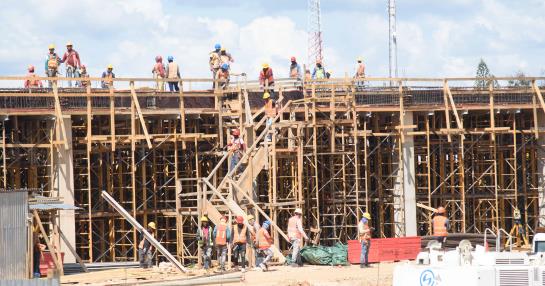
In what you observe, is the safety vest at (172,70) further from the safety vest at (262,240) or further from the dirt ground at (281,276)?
the safety vest at (262,240)

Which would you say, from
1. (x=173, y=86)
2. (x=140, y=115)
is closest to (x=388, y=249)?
(x=140, y=115)

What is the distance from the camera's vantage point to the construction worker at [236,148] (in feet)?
134

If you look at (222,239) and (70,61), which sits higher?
(70,61)

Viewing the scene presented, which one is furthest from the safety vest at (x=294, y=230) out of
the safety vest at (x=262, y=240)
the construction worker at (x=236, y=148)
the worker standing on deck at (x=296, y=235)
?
the construction worker at (x=236, y=148)

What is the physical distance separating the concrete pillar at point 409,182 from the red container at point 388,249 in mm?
5515

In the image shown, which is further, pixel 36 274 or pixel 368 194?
pixel 368 194

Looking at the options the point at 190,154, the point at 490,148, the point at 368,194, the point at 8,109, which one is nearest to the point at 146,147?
the point at 190,154

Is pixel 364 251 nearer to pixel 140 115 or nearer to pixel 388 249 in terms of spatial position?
pixel 388 249

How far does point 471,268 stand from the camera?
89.9ft

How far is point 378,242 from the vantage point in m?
38.8

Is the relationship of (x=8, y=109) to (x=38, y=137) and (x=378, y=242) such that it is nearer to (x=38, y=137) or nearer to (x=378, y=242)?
(x=38, y=137)

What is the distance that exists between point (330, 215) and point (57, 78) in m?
9.67

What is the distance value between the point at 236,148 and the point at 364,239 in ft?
19.4

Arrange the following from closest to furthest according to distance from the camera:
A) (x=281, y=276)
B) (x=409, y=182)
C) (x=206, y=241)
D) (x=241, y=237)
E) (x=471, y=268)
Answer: (x=471, y=268)
(x=281, y=276)
(x=241, y=237)
(x=206, y=241)
(x=409, y=182)
